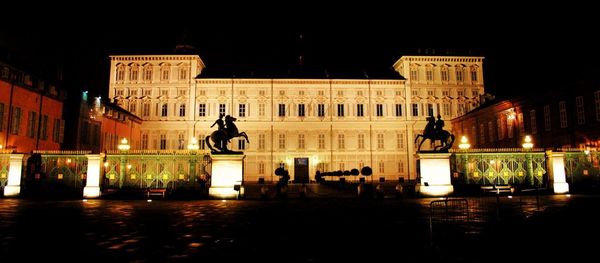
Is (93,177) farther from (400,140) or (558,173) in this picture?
(400,140)

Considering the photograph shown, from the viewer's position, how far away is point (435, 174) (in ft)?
67.5

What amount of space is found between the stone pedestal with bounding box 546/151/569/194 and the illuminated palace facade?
26.4 metres

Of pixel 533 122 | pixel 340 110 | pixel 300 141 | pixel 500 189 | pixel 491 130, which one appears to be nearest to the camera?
pixel 500 189

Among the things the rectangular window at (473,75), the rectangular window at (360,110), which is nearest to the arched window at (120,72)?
the rectangular window at (360,110)

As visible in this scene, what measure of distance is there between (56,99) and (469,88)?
142 feet

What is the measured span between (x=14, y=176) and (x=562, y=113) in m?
36.2

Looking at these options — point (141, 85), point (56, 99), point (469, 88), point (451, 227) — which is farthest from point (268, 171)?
point (451, 227)

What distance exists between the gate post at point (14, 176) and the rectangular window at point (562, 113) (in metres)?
35.6

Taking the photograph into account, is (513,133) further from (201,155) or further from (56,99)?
(56,99)

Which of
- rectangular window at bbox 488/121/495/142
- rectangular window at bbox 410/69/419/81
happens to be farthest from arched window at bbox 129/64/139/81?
rectangular window at bbox 488/121/495/142

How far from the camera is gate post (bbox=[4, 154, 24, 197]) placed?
21062 mm

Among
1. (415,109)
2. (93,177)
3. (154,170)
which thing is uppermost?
(415,109)

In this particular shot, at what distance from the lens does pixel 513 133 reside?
38.5 meters

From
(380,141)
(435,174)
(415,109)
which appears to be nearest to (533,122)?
(415,109)
